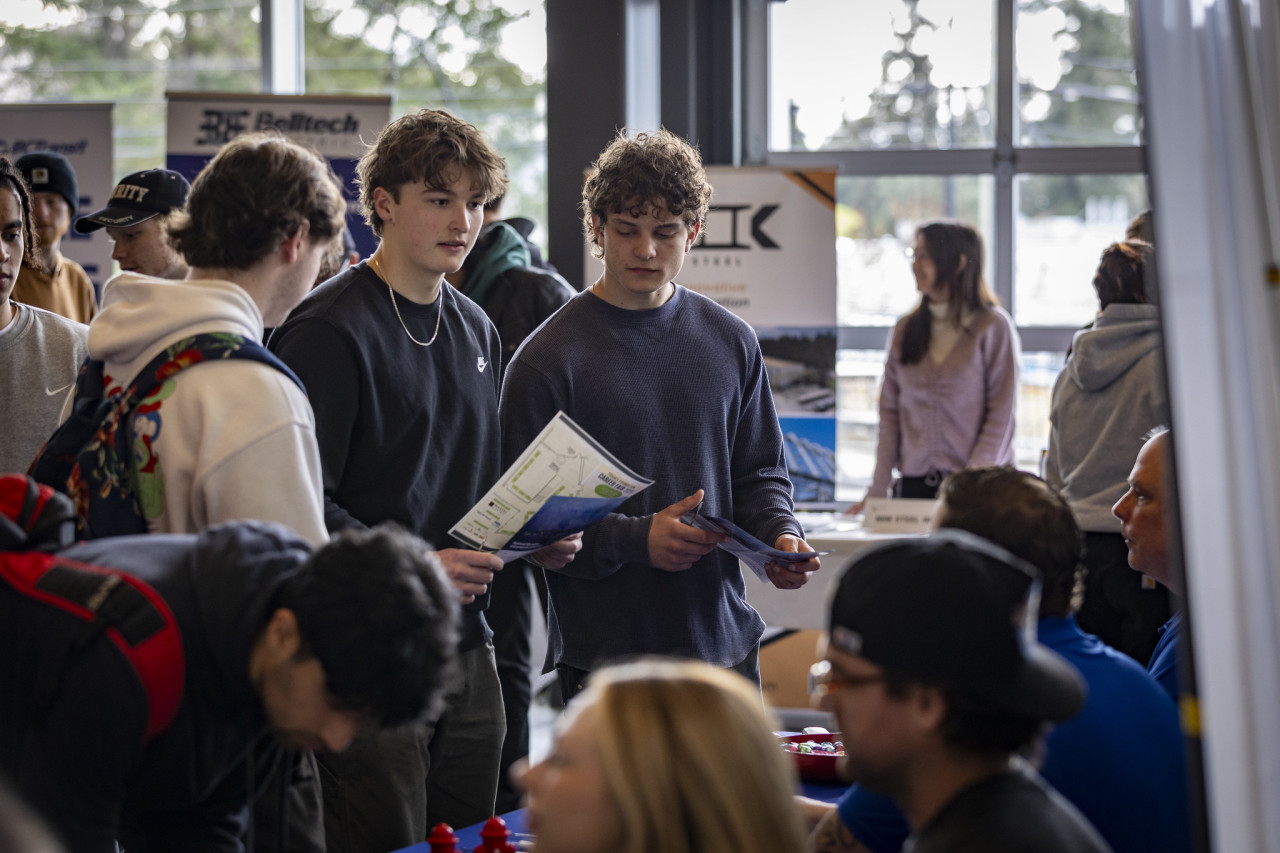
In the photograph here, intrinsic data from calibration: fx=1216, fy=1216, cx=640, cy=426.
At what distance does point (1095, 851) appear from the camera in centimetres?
108

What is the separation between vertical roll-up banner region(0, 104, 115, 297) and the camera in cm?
560

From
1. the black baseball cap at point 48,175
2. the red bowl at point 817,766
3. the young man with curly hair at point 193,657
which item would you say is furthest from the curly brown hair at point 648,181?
the black baseball cap at point 48,175

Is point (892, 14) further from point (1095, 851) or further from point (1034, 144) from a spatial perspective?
point (1095, 851)

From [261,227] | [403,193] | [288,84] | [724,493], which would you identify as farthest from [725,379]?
[288,84]

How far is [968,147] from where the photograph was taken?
5.69 m

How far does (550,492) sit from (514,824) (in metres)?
0.51

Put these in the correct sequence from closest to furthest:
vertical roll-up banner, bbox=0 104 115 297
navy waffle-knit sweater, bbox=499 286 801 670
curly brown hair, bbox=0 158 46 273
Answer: navy waffle-knit sweater, bbox=499 286 801 670 < curly brown hair, bbox=0 158 46 273 < vertical roll-up banner, bbox=0 104 115 297

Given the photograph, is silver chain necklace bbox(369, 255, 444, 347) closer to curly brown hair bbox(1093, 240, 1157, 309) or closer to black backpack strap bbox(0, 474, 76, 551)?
black backpack strap bbox(0, 474, 76, 551)

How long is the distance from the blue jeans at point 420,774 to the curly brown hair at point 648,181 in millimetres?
857

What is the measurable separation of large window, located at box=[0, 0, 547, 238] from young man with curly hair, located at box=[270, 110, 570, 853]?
13.4ft

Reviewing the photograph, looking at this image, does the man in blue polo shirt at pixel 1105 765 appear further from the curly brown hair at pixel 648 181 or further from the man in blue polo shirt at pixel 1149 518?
the curly brown hair at pixel 648 181

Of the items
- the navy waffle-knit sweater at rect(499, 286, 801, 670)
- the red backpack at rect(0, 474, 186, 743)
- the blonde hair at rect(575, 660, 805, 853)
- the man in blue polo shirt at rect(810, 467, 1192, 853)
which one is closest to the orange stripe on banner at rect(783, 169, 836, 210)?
the navy waffle-knit sweater at rect(499, 286, 801, 670)

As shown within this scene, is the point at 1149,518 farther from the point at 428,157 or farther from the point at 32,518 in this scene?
the point at 32,518

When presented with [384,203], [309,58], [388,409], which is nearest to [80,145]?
[309,58]
